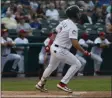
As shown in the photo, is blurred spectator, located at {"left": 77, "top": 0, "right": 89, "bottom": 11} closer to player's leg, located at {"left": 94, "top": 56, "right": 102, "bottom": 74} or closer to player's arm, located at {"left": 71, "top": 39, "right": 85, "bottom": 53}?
player's leg, located at {"left": 94, "top": 56, "right": 102, "bottom": 74}

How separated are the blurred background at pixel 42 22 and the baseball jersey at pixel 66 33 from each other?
6.11 meters

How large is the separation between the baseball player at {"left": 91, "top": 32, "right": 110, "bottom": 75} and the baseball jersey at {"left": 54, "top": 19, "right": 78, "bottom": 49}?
6.58 metres

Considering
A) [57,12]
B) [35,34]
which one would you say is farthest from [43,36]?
[57,12]

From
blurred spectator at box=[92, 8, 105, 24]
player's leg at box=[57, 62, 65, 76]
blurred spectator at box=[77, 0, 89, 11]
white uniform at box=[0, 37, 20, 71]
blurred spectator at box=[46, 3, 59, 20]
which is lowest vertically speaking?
player's leg at box=[57, 62, 65, 76]

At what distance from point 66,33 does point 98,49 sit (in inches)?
284

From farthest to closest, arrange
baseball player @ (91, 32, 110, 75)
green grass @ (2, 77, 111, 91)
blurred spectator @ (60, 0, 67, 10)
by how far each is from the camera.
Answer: blurred spectator @ (60, 0, 67, 10) → baseball player @ (91, 32, 110, 75) → green grass @ (2, 77, 111, 91)

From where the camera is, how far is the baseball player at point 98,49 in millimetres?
16344

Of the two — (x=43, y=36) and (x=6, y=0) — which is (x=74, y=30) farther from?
(x=6, y=0)

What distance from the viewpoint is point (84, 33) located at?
644 inches

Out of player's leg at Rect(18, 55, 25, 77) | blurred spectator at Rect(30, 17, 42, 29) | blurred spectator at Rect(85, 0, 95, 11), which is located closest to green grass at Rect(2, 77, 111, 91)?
player's leg at Rect(18, 55, 25, 77)

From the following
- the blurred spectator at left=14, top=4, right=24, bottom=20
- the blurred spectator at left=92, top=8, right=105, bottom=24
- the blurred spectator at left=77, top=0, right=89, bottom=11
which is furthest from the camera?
the blurred spectator at left=77, top=0, right=89, bottom=11

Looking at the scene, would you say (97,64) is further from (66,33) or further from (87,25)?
(66,33)

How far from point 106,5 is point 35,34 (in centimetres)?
512

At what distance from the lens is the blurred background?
52.9 feet
